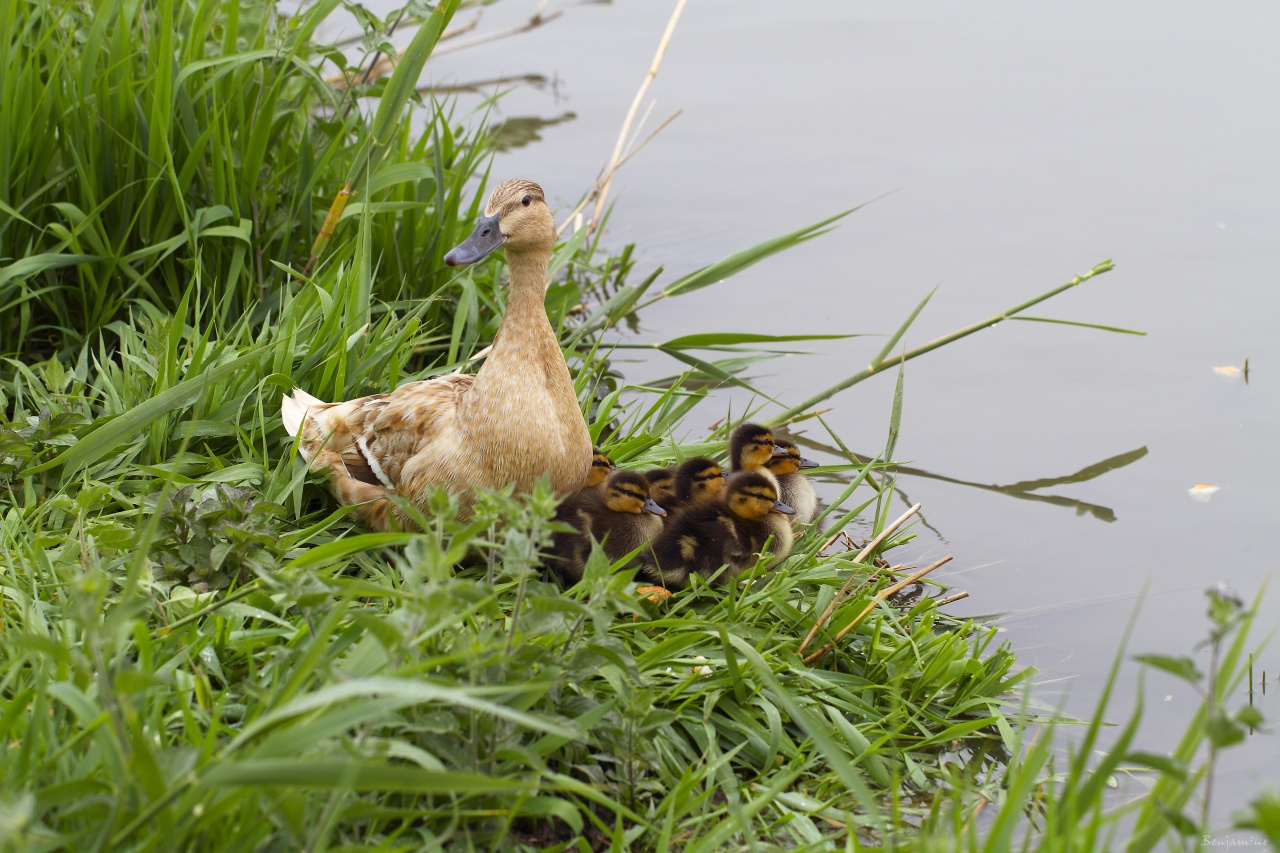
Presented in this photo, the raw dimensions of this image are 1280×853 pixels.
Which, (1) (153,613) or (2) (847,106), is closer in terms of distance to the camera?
(1) (153,613)

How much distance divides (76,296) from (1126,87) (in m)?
5.61

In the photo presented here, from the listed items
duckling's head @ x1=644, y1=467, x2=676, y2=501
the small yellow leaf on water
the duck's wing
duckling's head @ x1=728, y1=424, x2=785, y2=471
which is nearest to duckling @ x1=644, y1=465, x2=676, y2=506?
duckling's head @ x1=644, y1=467, x2=676, y2=501

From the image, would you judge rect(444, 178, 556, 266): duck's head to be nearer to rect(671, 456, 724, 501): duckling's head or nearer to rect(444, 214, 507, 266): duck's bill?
rect(444, 214, 507, 266): duck's bill

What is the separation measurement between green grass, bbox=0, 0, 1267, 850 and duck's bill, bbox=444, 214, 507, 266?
1.89ft

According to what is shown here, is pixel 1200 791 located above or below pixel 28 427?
below

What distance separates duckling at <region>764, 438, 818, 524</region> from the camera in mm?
3855

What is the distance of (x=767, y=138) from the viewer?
6.90 m

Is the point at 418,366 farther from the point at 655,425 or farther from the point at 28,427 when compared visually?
the point at 28,427

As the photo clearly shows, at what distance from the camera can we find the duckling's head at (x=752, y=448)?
151 inches

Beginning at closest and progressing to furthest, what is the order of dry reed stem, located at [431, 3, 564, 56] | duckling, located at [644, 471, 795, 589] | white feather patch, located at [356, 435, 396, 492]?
duckling, located at [644, 471, 795, 589]
white feather patch, located at [356, 435, 396, 492]
dry reed stem, located at [431, 3, 564, 56]

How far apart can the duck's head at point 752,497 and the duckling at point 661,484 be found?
0.26 meters

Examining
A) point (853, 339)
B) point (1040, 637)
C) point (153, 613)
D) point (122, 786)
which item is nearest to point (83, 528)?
point (153, 613)

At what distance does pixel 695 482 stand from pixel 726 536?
0.26m

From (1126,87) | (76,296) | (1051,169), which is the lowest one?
(76,296)
